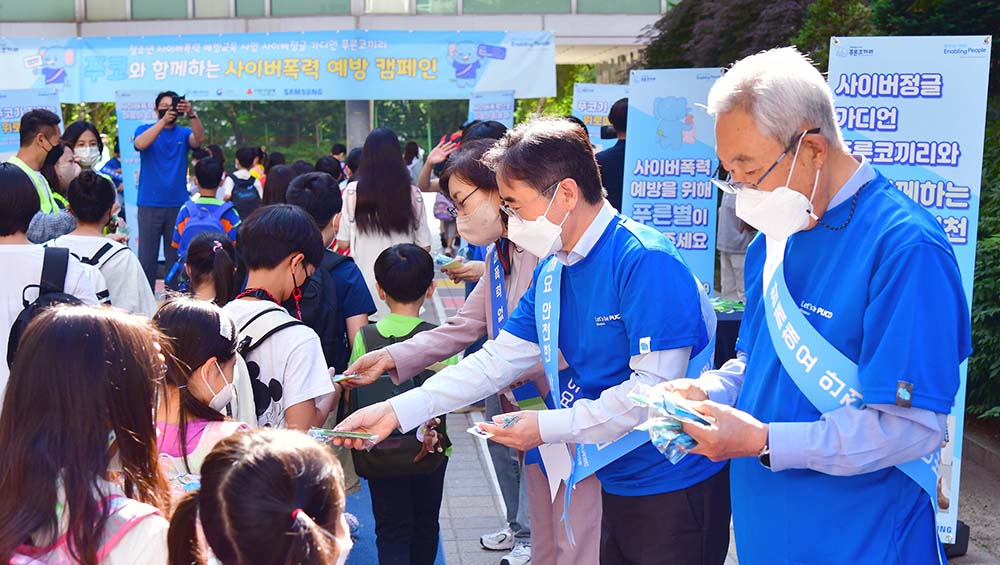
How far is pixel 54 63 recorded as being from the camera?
1366 cm

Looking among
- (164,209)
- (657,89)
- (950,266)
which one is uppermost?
(657,89)

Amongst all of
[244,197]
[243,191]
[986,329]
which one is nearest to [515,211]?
[986,329]

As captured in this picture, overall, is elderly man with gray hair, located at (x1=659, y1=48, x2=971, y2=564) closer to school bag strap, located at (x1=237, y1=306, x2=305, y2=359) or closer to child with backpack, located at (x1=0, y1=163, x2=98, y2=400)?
school bag strap, located at (x1=237, y1=306, x2=305, y2=359)

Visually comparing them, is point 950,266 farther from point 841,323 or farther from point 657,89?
point 657,89

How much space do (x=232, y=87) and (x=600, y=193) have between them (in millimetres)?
11359

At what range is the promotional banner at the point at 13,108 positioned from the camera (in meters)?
10.3

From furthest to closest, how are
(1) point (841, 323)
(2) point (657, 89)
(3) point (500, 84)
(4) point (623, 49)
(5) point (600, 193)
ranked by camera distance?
(4) point (623, 49)
(3) point (500, 84)
(2) point (657, 89)
(5) point (600, 193)
(1) point (841, 323)

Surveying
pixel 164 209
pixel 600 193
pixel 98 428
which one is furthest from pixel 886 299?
pixel 164 209

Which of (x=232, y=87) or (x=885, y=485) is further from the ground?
(x=232, y=87)

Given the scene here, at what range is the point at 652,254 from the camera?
9.78 ft

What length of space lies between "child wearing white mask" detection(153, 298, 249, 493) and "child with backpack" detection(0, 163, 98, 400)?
1.47 meters

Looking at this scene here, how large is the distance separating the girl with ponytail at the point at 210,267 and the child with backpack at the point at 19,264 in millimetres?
771

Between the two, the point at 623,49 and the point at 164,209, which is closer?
the point at 164,209

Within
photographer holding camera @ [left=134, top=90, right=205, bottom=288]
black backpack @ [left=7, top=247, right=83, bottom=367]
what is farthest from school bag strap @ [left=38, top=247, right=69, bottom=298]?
photographer holding camera @ [left=134, top=90, right=205, bottom=288]
